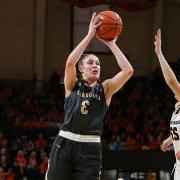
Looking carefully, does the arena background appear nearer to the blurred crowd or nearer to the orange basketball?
the blurred crowd

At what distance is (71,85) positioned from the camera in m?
5.02

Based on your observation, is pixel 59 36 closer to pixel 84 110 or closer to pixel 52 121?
pixel 52 121

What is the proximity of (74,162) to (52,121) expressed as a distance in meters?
11.8

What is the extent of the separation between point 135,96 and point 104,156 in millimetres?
5801

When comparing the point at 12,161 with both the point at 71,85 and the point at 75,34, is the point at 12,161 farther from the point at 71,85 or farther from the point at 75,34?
the point at 71,85

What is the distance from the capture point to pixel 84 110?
193 inches

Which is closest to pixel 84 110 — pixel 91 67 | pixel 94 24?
pixel 91 67

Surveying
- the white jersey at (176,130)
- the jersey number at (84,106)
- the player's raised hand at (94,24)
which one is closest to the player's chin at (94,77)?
the jersey number at (84,106)

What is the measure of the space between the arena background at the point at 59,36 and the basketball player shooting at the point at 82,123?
12370 mm

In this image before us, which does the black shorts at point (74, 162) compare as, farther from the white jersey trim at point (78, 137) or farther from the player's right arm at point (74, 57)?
the player's right arm at point (74, 57)

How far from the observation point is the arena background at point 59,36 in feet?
62.0

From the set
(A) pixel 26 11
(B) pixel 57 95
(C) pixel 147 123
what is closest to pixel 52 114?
(B) pixel 57 95

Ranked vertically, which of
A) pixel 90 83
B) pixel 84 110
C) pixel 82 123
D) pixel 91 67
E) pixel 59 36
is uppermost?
pixel 59 36

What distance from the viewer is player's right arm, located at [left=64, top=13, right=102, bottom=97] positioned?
4.87 metres
